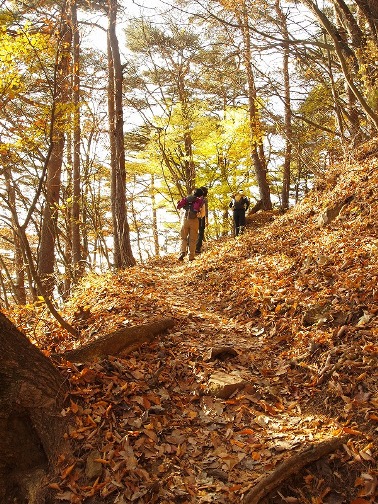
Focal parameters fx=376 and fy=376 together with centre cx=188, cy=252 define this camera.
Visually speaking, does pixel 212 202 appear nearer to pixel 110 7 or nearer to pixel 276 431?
pixel 110 7

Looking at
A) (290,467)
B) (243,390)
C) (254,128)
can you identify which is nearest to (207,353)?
(243,390)

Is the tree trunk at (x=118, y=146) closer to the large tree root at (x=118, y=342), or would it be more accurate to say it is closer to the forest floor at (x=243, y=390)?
the forest floor at (x=243, y=390)

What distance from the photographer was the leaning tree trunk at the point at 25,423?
3154mm

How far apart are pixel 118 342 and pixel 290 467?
2.41m

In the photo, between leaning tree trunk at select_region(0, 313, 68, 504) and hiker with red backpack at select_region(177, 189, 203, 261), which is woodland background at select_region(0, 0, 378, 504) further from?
hiker with red backpack at select_region(177, 189, 203, 261)

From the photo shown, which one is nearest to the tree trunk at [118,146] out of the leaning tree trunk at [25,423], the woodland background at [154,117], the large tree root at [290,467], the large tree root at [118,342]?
the woodland background at [154,117]

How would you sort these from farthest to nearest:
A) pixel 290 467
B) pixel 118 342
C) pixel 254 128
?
pixel 254 128 < pixel 118 342 < pixel 290 467

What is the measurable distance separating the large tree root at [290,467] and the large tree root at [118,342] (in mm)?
2260

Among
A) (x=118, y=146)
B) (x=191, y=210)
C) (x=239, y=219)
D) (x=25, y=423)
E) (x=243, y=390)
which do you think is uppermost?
(x=118, y=146)

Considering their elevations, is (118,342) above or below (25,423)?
above

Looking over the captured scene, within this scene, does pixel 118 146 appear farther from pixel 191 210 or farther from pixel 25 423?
pixel 25 423

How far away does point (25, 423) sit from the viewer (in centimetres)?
332

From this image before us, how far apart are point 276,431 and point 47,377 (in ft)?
7.62

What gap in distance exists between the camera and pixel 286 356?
5008 millimetres
